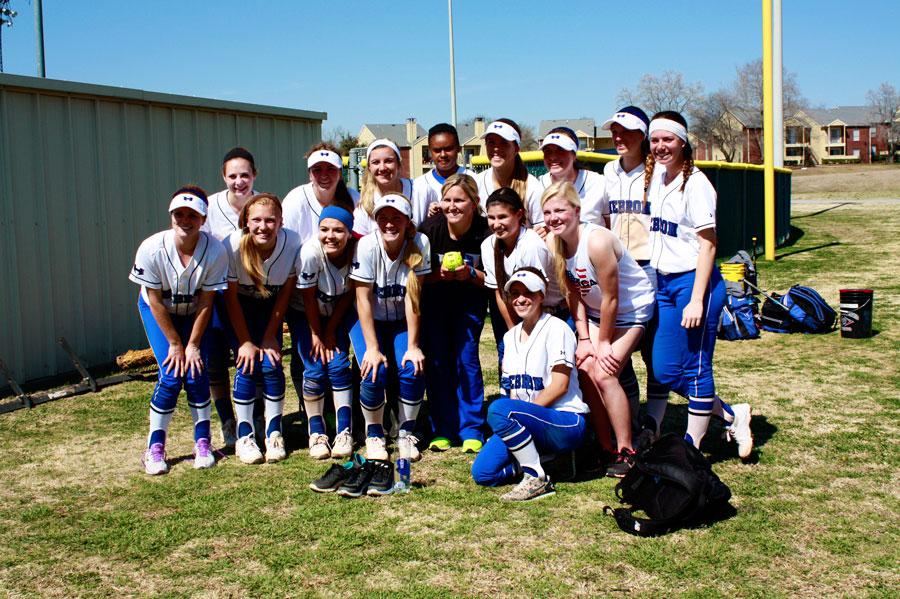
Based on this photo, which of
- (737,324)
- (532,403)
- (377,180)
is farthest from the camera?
(737,324)

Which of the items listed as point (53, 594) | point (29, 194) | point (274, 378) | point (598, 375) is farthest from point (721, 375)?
point (29, 194)

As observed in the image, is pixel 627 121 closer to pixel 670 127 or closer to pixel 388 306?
pixel 670 127

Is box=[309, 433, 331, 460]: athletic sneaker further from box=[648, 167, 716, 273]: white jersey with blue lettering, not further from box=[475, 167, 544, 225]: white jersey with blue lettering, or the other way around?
box=[648, 167, 716, 273]: white jersey with blue lettering

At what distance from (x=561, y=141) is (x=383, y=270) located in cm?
132

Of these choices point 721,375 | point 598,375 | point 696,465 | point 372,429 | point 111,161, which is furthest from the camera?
point 111,161

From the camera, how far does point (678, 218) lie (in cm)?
502

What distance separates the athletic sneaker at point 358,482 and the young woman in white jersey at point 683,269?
173cm

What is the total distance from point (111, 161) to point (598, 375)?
216 inches

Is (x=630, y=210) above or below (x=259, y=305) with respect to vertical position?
above

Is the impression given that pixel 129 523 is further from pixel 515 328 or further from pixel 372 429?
pixel 515 328

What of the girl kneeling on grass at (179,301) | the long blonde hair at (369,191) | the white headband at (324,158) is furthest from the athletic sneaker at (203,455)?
the white headband at (324,158)

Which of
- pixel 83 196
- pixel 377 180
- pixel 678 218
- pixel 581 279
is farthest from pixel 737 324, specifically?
pixel 83 196

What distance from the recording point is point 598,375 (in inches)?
196

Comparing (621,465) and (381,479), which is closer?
(381,479)
